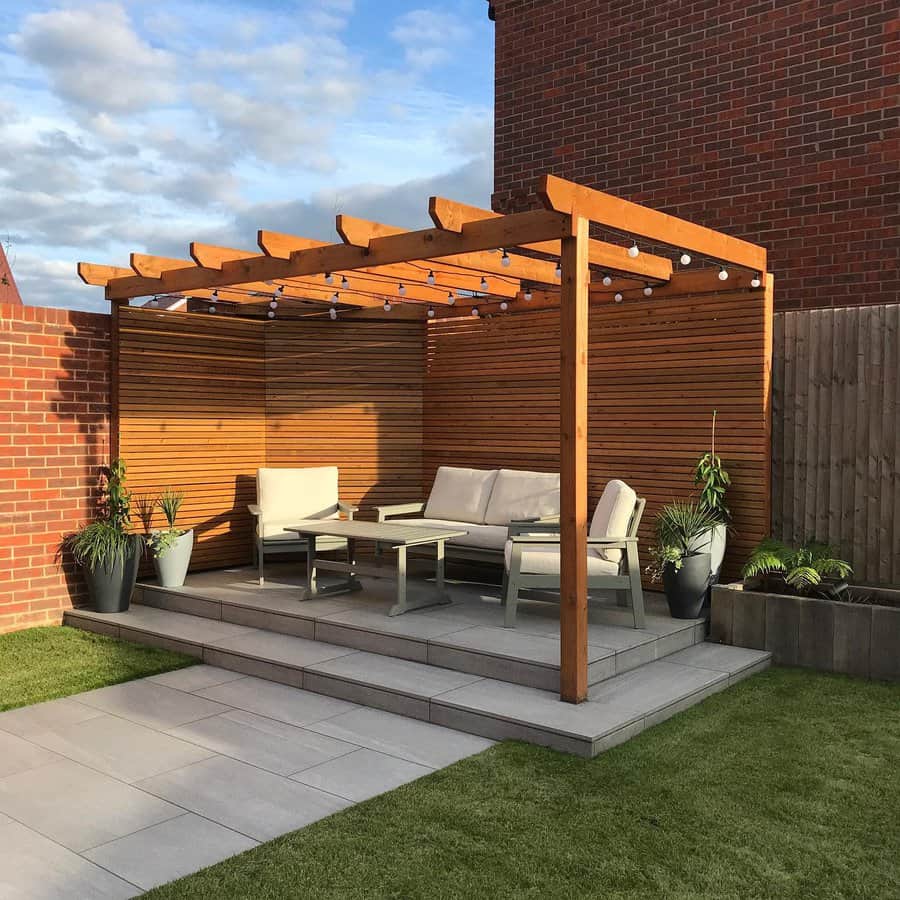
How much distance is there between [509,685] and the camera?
5250 millimetres

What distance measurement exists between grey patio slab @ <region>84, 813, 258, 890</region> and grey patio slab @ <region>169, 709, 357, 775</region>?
65cm

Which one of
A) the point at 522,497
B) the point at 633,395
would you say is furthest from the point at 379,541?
the point at 633,395

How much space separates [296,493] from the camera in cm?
834

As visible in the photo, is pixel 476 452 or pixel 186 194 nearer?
pixel 476 452

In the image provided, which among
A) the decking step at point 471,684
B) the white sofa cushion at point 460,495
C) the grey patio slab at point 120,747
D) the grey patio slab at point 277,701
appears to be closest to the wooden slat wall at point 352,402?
the white sofa cushion at point 460,495

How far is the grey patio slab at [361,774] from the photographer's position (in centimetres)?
406

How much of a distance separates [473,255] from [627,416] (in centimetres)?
215

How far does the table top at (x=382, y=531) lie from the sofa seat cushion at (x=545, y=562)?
632 millimetres

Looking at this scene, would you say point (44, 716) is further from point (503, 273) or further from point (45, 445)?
point (503, 273)

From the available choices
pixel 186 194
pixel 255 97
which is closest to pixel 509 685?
pixel 255 97

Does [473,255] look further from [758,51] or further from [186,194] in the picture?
[186,194]

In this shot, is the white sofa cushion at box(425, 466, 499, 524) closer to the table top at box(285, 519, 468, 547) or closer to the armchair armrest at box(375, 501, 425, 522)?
the armchair armrest at box(375, 501, 425, 522)

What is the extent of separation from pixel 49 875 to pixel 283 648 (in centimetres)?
284

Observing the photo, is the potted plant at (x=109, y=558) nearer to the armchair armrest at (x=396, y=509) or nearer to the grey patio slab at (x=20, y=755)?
the armchair armrest at (x=396, y=509)
